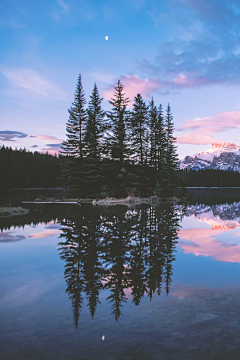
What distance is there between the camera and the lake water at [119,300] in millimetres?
4770

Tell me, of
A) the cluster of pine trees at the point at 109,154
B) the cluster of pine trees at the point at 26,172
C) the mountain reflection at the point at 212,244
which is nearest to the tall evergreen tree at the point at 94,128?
the cluster of pine trees at the point at 109,154

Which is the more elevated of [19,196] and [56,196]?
[56,196]

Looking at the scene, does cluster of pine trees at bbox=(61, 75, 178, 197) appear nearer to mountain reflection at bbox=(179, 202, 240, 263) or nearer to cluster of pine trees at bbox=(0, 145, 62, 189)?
mountain reflection at bbox=(179, 202, 240, 263)

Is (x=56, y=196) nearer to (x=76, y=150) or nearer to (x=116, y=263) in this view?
(x=76, y=150)

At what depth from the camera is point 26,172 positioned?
461 feet

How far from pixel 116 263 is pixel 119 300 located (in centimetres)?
298

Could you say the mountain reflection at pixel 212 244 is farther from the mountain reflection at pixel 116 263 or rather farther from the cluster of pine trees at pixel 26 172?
the cluster of pine trees at pixel 26 172

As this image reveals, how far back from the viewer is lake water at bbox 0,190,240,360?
4.77 meters

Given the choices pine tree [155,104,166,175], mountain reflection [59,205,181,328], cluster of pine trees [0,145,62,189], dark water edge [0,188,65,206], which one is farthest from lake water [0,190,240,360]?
cluster of pine trees [0,145,62,189]

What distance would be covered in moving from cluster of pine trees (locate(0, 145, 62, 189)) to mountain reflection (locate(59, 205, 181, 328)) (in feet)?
378

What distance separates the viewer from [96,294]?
721 centimetres

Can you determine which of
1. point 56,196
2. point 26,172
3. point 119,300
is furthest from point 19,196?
point 26,172

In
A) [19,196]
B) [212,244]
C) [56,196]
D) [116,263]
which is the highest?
[56,196]

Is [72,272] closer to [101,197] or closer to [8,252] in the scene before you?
[8,252]
